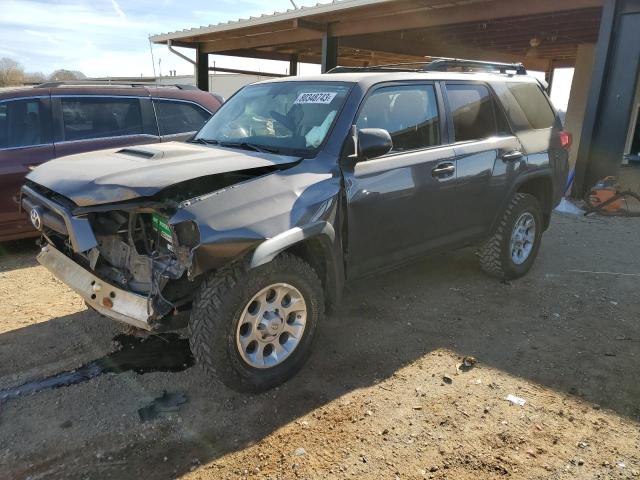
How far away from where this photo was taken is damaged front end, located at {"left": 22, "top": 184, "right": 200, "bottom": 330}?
8.96ft

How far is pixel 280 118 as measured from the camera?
379cm

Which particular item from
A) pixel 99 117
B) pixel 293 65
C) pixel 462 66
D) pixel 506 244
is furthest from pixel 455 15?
pixel 293 65

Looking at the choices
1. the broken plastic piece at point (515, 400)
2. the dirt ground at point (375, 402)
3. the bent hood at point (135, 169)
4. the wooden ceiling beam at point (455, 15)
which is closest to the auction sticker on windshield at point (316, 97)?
the bent hood at point (135, 169)

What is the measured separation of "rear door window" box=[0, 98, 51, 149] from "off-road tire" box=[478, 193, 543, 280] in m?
4.76

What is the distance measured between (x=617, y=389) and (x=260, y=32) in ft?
45.1

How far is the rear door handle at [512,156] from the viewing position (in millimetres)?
4621

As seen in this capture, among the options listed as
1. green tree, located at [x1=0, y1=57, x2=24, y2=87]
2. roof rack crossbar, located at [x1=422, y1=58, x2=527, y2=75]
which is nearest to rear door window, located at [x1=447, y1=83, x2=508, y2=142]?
roof rack crossbar, located at [x1=422, y1=58, x2=527, y2=75]

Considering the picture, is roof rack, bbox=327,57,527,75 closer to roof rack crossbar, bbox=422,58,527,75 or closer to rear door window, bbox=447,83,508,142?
roof rack crossbar, bbox=422,58,527,75

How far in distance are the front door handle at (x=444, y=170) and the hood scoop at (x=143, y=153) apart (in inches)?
79.2

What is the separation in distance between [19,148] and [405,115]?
13.4ft

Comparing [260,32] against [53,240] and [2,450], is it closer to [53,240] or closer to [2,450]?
[53,240]

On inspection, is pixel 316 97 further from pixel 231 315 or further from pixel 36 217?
pixel 36 217

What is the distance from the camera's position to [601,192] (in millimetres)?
8359

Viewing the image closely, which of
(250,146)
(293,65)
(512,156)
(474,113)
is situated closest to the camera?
(250,146)
